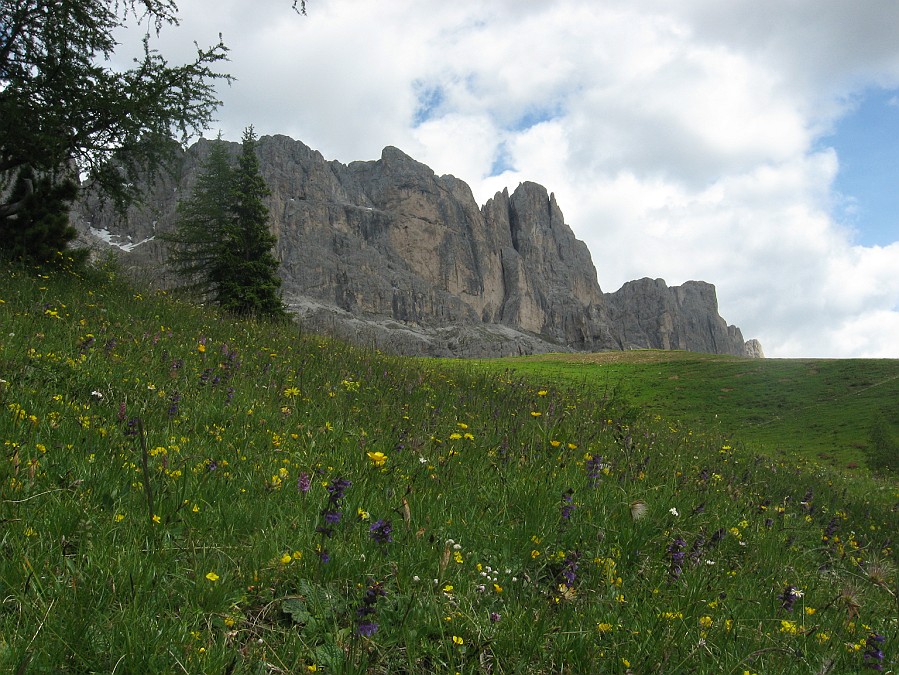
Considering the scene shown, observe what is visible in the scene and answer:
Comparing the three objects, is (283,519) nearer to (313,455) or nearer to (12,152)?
(313,455)

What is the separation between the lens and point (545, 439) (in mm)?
5328

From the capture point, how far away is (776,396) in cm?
3048

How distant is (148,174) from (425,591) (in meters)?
15.0

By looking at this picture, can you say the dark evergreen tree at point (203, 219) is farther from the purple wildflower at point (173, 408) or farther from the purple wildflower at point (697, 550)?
the purple wildflower at point (697, 550)

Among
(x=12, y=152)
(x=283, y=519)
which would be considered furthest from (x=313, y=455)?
(x=12, y=152)

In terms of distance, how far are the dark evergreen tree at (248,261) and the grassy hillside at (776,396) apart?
15.3m

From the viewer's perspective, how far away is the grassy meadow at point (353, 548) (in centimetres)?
203

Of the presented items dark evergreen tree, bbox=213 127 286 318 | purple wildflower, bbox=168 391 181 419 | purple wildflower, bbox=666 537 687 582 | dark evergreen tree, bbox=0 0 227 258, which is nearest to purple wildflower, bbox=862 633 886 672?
purple wildflower, bbox=666 537 687 582

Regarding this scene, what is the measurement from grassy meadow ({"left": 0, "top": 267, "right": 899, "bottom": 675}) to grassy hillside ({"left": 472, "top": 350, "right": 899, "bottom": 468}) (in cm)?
1344

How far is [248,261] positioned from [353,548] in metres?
26.6

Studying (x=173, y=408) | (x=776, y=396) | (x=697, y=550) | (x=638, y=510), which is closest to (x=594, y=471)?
(x=638, y=510)

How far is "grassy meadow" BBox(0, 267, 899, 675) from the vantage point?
203cm

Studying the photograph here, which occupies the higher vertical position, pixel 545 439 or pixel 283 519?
pixel 545 439

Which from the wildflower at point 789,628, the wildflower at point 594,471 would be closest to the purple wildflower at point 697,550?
the wildflower at point 789,628
